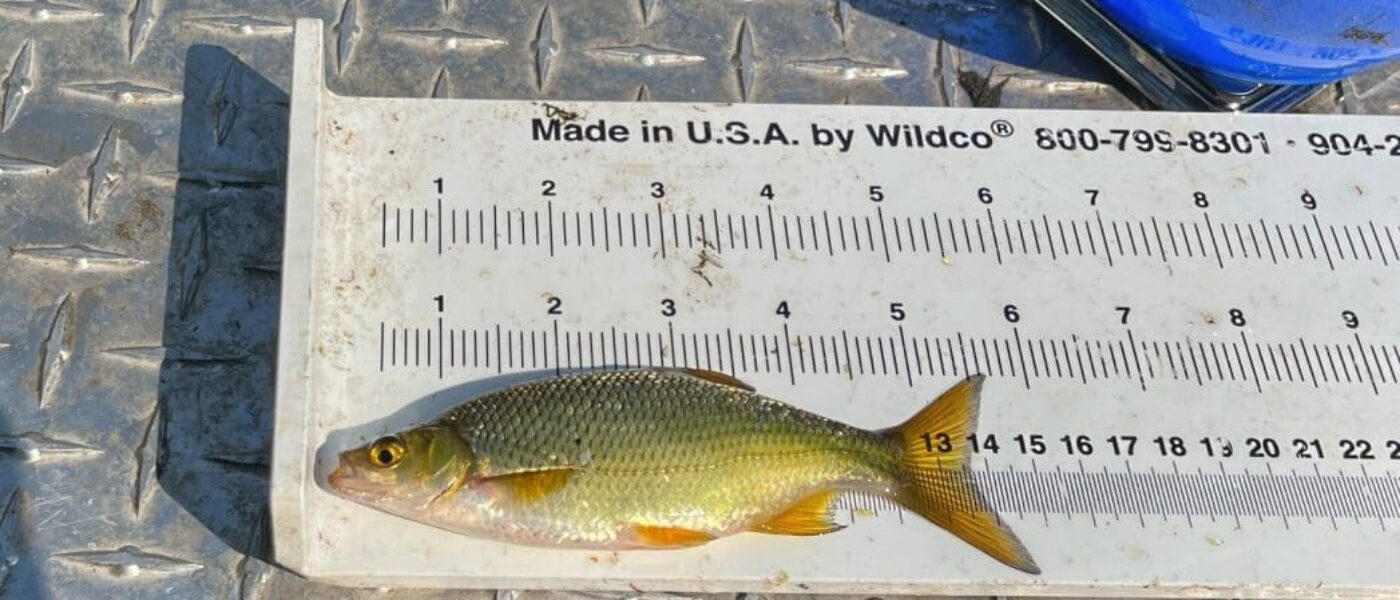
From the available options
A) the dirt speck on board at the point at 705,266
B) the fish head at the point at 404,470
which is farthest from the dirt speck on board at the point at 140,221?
the dirt speck on board at the point at 705,266

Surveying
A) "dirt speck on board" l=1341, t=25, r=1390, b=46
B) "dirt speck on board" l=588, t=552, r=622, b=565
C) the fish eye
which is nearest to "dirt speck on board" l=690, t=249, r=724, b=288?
"dirt speck on board" l=588, t=552, r=622, b=565

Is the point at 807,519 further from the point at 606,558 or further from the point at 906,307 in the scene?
the point at 906,307

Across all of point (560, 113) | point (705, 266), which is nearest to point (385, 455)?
point (705, 266)

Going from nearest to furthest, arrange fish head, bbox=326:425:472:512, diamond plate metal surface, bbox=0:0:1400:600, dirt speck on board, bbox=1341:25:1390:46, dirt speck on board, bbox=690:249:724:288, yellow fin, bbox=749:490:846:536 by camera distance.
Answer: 1. fish head, bbox=326:425:472:512
2. yellow fin, bbox=749:490:846:536
3. diamond plate metal surface, bbox=0:0:1400:600
4. dirt speck on board, bbox=690:249:724:288
5. dirt speck on board, bbox=1341:25:1390:46

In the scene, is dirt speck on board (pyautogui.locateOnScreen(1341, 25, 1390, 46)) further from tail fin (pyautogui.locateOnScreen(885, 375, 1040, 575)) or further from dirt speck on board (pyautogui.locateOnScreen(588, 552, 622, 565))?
dirt speck on board (pyautogui.locateOnScreen(588, 552, 622, 565))

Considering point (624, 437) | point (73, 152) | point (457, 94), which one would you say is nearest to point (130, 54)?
point (73, 152)

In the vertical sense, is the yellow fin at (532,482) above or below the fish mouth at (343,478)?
below

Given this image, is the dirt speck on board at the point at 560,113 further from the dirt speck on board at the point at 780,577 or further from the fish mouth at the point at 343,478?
the dirt speck on board at the point at 780,577
